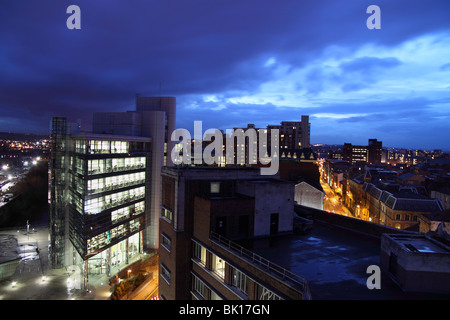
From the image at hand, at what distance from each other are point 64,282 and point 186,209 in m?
31.7

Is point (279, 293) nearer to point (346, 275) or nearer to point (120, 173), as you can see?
point (346, 275)

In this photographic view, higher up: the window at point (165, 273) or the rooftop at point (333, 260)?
the rooftop at point (333, 260)

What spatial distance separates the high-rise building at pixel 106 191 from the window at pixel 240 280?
32244 millimetres

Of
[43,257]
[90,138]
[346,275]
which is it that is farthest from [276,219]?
Answer: [43,257]

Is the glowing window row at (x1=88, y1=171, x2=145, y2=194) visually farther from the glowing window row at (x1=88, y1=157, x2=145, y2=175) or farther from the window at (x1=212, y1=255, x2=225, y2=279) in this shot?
the window at (x1=212, y1=255, x2=225, y2=279)

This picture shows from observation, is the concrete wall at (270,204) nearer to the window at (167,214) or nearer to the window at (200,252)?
the window at (200,252)

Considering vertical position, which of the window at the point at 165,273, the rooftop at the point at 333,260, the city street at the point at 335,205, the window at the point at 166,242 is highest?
the rooftop at the point at 333,260

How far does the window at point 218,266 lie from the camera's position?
22.4 m

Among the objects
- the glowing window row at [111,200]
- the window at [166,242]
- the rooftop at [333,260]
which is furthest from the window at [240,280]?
the glowing window row at [111,200]

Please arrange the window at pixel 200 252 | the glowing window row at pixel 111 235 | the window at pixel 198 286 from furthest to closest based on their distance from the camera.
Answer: the glowing window row at pixel 111 235
the window at pixel 200 252
the window at pixel 198 286

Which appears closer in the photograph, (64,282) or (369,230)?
(369,230)

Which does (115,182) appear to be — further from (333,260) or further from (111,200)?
(333,260)

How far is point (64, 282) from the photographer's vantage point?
45.0m

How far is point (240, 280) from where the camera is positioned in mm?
19547
